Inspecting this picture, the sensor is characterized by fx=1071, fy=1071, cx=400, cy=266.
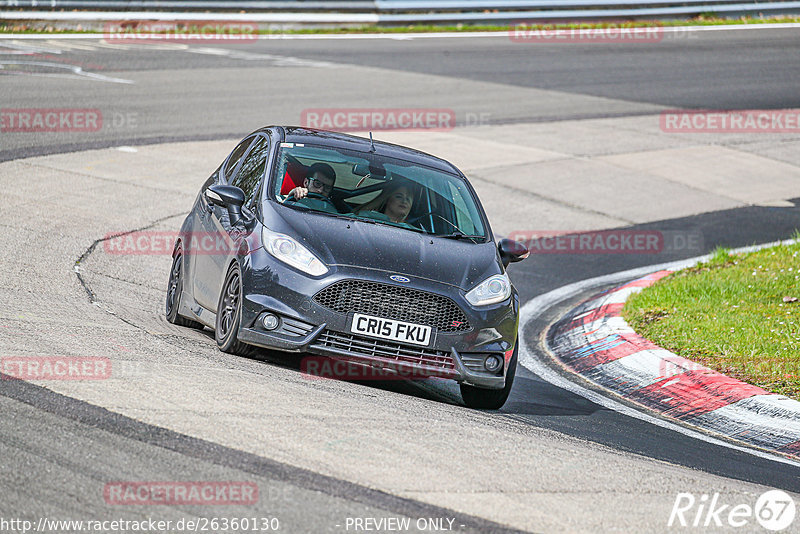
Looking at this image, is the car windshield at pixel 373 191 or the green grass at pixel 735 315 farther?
the green grass at pixel 735 315

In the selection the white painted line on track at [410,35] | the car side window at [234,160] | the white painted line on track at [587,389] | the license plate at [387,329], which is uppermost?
the white painted line on track at [410,35]

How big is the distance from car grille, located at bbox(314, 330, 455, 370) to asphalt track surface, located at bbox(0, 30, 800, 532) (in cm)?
25

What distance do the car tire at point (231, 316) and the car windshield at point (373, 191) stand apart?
27.8 inches

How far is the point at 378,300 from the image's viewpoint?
686 cm

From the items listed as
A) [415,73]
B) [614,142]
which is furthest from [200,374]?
[415,73]

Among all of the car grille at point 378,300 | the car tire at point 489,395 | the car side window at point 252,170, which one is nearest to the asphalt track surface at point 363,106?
the car tire at point 489,395

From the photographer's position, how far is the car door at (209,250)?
25.2 ft

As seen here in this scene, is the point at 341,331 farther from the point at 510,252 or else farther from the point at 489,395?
the point at 510,252

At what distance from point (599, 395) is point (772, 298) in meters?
2.87

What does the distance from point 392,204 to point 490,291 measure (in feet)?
3.79

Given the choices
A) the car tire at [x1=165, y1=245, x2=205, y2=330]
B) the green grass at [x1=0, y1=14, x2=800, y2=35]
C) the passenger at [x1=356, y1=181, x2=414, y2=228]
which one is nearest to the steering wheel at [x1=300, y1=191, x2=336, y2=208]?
the passenger at [x1=356, y1=181, x2=414, y2=228]

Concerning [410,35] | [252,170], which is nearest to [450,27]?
[410,35]

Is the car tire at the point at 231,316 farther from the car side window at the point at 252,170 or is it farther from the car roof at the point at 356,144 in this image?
the car roof at the point at 356,144

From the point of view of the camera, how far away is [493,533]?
4.36m
